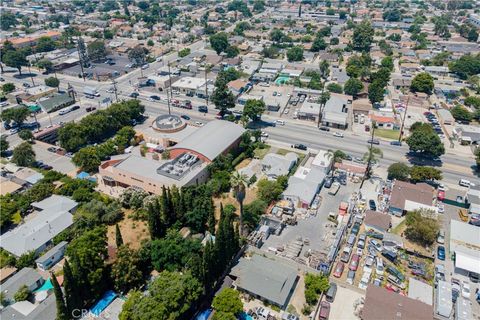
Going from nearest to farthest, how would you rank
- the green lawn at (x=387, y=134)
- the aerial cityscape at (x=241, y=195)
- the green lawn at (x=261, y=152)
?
the aerial cityscape at (x=241, y=195) < the green lawn at (x=261, y=152) < the green lawn at (x=387, y=134)

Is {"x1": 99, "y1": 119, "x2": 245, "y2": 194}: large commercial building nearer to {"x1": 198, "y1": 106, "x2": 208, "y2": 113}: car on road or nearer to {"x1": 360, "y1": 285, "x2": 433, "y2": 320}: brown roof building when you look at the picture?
{"x1": 198, "y1": 106, "x2": 208, "y2": 113}: car on road

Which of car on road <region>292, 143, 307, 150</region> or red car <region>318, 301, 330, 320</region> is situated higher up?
red car <region>318, 301, 330, 320</region>

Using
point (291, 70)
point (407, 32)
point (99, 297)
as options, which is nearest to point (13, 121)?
point (99, 297)

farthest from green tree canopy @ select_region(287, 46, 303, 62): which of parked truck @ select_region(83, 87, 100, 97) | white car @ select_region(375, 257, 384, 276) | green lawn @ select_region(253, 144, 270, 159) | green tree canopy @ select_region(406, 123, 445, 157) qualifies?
white car @ select_region(375, 257, 384, 276)

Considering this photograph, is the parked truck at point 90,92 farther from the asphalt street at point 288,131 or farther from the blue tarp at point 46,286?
the blue tarp at point 46,286

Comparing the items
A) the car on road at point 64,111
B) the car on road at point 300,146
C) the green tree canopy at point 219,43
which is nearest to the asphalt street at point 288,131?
the car on road at point 64,111

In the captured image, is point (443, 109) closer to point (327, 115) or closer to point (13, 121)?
point (327, 115)
